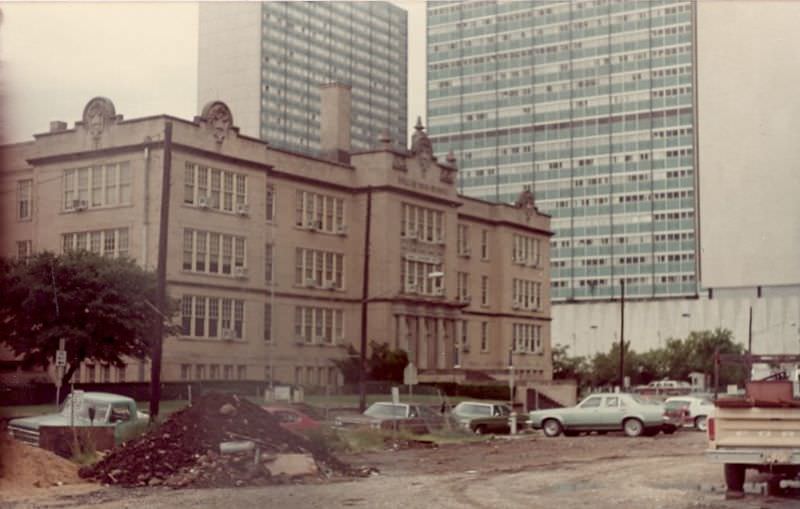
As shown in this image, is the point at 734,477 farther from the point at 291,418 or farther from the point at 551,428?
the point at 551,428

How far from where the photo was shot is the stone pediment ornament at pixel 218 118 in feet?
51.6

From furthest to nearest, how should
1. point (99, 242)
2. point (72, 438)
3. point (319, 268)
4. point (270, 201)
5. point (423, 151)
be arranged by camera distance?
point (423, 151) → point (319, 268) → point (270, 201) → point (72, 438) → point (99, 242)

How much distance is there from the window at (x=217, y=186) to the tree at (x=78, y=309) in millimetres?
1439

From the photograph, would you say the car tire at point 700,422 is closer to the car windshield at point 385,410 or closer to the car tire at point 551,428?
the car tire at point 551,428

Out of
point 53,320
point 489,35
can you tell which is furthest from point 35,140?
point 489,35

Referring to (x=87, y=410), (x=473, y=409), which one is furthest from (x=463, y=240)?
(x=87, y=410)

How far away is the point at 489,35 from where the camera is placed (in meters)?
20.2

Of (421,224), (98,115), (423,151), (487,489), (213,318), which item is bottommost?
(487,489)

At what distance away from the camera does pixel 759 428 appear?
15.5 meters

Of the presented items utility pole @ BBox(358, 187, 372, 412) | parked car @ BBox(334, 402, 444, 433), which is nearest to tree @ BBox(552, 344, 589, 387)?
parked car @ BBox(334, 402, 444, 433)

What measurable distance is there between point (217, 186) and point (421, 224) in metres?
6.71

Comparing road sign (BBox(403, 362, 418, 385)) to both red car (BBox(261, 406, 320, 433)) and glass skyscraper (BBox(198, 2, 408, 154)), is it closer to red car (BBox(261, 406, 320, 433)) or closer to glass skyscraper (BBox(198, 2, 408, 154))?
red car (BBox(261, 406, 320, 433))

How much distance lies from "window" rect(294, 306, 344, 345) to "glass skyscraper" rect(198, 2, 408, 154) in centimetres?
247

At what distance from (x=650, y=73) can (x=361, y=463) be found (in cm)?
836
